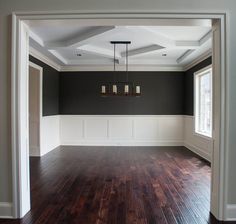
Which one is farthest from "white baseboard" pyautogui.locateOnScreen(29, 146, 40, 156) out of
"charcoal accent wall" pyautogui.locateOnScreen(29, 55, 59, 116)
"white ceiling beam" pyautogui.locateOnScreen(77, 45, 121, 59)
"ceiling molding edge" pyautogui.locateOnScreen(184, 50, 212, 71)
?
"ceiling molding edge" pyautogui.locateOnScreen(184, 50, 212, 71)

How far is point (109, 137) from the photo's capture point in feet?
26.0

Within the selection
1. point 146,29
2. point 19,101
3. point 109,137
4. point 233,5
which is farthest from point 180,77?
point 19,101

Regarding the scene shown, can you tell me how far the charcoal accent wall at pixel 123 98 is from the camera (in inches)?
311

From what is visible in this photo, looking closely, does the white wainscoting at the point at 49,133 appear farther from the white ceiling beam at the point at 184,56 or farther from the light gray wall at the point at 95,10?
the white ceiling beam at the point at 184,56

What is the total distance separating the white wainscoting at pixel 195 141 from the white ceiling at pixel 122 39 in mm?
1883

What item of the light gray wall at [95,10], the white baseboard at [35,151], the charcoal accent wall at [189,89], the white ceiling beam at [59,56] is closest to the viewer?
the light gray wall at [95,10]

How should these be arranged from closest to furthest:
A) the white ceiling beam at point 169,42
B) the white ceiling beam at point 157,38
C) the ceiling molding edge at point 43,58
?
the white ceiling beam at point 157,38, the white ceiling beam at point 169,42, the ceiling molding edge at point 43,58

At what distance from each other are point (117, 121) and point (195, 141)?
257 cm

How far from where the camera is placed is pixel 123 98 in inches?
313

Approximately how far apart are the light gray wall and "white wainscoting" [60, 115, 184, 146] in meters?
5.21

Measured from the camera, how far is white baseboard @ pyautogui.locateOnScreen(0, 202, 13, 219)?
2.70 m

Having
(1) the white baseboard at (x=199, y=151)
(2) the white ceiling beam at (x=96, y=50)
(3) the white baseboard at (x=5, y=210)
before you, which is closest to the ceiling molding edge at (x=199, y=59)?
(2) the white ceiling beam at (x=96, y=50)

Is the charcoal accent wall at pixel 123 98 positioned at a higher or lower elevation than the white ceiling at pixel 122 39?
lower

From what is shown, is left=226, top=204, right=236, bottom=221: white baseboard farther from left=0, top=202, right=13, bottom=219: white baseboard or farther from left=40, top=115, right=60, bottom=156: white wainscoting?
left=40, top=115, right=60, bottom=156: white wainscoting
